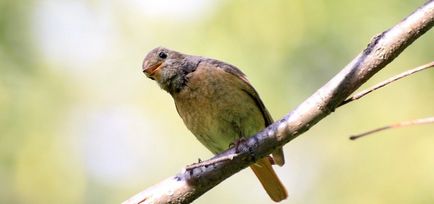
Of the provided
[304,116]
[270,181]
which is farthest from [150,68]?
[304,116]

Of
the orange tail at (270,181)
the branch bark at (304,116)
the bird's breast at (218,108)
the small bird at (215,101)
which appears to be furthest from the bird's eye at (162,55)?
the branch bark at (304,116)

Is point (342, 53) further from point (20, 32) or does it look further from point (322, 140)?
point (20, 32)

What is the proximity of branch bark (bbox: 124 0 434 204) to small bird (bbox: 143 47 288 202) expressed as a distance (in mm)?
1276

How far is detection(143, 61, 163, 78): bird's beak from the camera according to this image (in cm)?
475

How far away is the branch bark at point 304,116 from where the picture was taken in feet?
8.89

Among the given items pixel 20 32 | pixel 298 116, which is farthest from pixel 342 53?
pixel 298 116

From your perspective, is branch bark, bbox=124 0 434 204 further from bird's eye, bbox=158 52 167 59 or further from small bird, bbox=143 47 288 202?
bird's eye, bbox=158 52 167 59

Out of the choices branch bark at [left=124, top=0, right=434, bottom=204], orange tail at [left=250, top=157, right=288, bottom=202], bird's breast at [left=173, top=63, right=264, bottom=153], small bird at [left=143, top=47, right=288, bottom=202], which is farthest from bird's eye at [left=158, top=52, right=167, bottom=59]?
branch bark at [left=124, top=0, right=434, bottom=204]

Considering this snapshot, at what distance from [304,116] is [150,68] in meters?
1.97

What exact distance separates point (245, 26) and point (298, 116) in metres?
3.68

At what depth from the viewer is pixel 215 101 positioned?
4594 millimetres

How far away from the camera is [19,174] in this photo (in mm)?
7465

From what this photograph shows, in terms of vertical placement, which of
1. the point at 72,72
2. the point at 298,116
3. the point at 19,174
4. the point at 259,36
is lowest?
the point at 298,116

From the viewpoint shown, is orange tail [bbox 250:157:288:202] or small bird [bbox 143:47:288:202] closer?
small bird [bbox 143:47:288:202]
